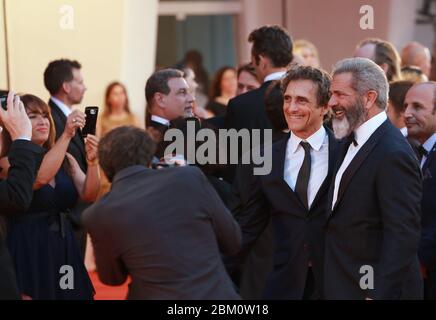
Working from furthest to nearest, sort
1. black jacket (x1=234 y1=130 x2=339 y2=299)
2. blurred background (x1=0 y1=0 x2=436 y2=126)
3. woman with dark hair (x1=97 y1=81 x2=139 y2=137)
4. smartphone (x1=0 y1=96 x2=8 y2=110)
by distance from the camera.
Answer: woman with dark hair (x1=97 y1=81 x2=139 y2=137)
blurred background (x1=0 y1=0 x2=436 y2=126)
smartphone (x1=0 y1=96 x2=8 y2=110)
black jacket (x1=234 y1=130 x2=339 y2=299)

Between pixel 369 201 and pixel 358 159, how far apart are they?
202mm

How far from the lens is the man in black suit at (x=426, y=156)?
513cm

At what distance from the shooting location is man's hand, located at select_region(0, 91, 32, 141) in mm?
4836

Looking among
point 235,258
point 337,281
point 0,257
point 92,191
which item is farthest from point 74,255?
point 337,281

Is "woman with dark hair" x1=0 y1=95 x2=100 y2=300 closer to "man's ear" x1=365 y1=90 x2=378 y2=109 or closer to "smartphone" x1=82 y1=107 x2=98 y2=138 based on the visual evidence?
"smartphone" x1=82 y1=107 x2=98 y2=138

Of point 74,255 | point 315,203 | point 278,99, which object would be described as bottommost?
point 74,255

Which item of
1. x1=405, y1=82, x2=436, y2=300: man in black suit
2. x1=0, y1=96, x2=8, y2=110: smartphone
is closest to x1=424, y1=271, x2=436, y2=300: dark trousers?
x1=405, y1=82, x2=436, y2=300: man in black suit

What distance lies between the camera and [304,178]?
4.74m

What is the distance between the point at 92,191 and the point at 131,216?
6.71 feet

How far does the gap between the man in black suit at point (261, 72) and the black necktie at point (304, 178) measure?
5.15 ft

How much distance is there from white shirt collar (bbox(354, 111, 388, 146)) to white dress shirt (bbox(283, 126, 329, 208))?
0.30 m

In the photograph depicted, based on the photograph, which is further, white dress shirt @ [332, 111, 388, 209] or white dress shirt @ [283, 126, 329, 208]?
white dress shirt @ [283, 126, 329, 208]

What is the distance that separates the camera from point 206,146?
212 inches

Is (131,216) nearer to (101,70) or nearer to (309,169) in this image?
(309,169)
